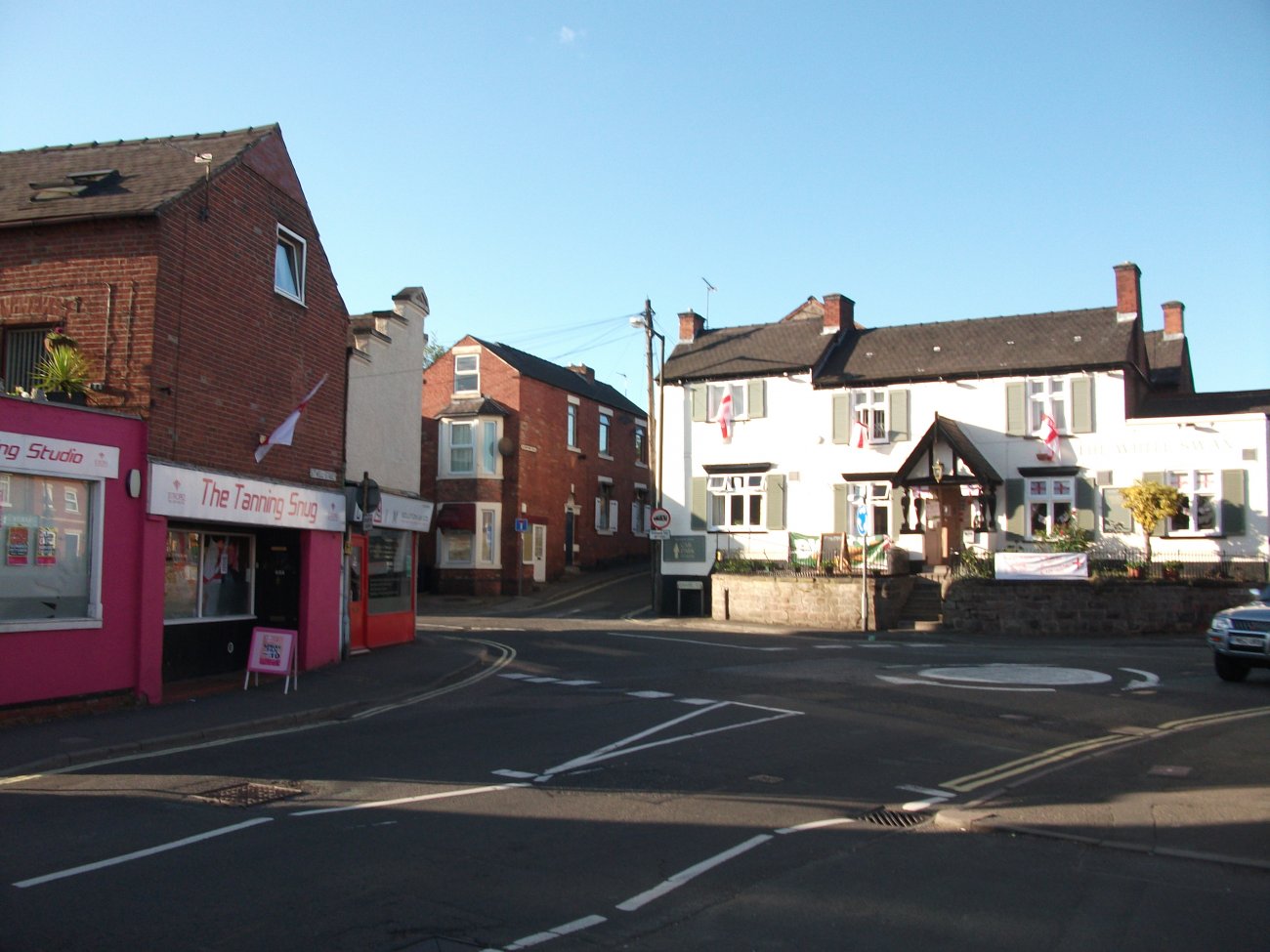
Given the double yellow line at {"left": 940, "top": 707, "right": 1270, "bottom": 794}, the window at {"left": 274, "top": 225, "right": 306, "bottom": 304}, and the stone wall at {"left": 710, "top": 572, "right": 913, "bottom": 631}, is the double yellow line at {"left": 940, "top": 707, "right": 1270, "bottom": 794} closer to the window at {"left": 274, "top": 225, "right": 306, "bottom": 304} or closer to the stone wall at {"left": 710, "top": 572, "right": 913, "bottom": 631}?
the window at {"left": 274, "top": 225, "right": 306, "bottom": 304}

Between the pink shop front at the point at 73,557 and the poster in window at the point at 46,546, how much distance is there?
1 centimetres

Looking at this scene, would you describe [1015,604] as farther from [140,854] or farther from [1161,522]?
[140,854]

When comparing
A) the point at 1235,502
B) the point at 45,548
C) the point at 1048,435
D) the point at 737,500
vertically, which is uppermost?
the point at 1048,435

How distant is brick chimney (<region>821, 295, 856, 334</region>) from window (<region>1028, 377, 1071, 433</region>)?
7124mm

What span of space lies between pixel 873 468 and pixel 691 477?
629 cm

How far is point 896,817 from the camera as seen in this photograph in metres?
8.53

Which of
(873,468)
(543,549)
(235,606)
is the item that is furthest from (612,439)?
(235,606)

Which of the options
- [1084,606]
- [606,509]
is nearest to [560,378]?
[606,509]

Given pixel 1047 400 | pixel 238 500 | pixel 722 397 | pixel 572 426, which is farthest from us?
pixel 572 426

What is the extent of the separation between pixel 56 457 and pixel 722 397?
86.3 ft

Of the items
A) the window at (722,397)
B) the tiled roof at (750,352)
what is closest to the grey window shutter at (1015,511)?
the tiled roof at (750,352)

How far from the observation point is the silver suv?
634 inches

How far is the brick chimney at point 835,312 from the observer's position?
37.2 metres

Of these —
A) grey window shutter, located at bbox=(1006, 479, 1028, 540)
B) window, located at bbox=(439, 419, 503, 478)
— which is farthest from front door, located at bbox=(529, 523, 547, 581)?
grey window shutter, located at bbox=(1006, 479, 1028, 540)
